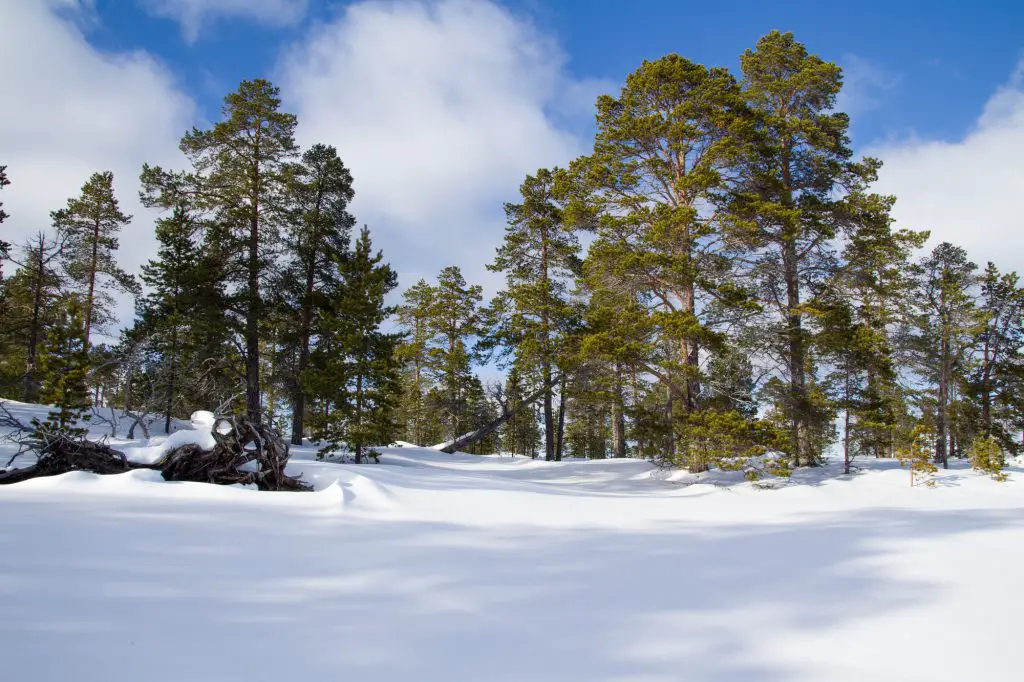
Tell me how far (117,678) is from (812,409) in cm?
1487

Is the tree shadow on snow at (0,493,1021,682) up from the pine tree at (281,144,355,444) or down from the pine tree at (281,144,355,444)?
down

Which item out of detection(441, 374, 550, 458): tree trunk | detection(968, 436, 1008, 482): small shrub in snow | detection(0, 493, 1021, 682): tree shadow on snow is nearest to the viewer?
detection(0, 493, 1021, 682): tree shadow on snow

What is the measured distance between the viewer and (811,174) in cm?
1502

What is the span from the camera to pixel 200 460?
652cm

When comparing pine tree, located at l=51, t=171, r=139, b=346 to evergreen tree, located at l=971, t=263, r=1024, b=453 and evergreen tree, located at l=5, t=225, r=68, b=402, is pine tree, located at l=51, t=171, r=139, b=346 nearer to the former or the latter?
evergreen tree, located at l=5, t=225, r=68, b=402

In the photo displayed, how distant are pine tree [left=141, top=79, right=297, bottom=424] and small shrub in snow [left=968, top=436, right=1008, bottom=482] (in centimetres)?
2044

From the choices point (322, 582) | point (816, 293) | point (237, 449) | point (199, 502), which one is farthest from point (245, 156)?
point (816, 293)

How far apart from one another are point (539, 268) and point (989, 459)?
1505 cm

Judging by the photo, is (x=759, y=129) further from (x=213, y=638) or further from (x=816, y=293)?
(x=213, y=638)

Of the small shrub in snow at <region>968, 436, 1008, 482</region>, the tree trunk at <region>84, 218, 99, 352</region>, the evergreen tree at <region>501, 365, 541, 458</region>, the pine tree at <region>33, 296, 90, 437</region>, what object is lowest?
the evergreen tree at <region>501, 365, 541, 458</region>

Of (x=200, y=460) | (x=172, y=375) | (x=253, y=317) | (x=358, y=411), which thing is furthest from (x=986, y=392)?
(x=172, y=375)

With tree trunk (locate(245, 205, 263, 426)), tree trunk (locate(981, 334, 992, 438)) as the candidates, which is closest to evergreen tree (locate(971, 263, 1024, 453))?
tree trunk (locate(981, 334, 992, 438))

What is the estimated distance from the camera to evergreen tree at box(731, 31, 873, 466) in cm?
1305

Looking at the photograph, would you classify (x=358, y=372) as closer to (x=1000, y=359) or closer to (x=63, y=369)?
(x=63, y=369)
